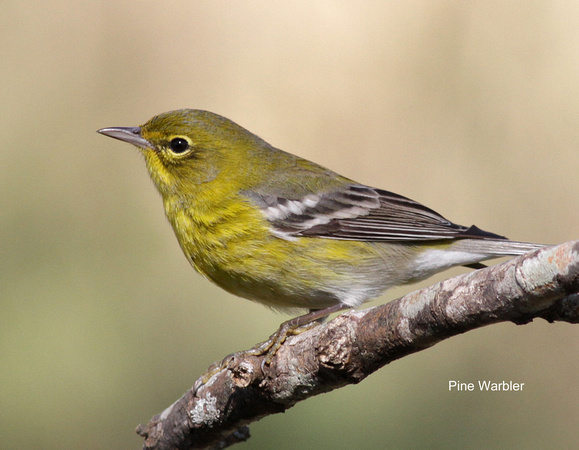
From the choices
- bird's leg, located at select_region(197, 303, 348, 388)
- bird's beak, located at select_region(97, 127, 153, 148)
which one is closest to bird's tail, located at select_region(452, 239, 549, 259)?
bird's leg, located at select_region(197, 303, 348, 388)

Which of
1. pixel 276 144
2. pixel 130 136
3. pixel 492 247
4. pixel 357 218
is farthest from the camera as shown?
pixel 276 144

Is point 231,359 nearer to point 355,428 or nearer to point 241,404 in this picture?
point 241,404

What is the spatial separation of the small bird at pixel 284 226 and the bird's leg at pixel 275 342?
21mm

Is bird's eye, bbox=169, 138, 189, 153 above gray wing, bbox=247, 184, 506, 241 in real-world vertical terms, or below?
above

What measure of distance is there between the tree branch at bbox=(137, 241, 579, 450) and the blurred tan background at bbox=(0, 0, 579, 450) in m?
1.72

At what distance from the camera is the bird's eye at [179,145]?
4.88m

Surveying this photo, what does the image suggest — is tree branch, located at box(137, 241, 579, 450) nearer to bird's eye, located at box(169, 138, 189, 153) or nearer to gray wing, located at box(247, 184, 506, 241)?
gray wing, located at box(247, 184, 506, 241)

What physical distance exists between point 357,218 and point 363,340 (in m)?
1.97

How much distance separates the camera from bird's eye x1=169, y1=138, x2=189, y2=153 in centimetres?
488

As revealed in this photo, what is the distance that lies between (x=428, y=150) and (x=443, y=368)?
2.51m

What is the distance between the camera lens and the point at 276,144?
799 centimetres

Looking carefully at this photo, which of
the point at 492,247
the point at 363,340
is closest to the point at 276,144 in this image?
the point at 492,247

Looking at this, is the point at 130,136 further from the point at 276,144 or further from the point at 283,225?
the point at 276,144

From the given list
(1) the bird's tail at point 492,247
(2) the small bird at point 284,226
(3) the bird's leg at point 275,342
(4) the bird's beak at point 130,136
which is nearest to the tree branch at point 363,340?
(3) the bird's leg at point 275,342
